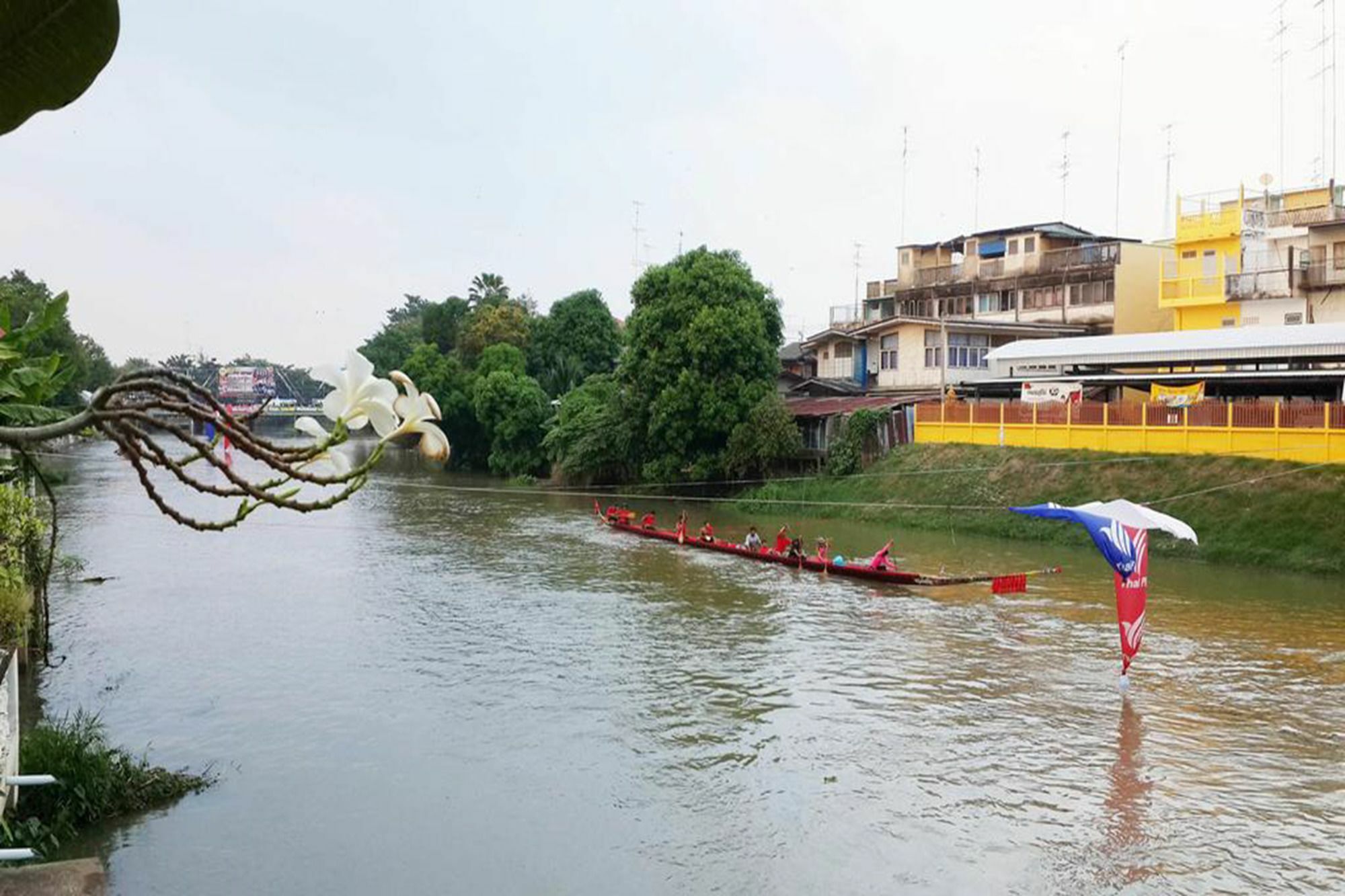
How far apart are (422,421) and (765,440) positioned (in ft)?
104

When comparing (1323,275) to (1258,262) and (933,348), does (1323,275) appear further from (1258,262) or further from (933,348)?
(933,348)

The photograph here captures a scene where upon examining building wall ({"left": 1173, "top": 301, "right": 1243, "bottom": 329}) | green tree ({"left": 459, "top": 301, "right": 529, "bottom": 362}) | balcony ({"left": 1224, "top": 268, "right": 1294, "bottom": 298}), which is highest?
green tree ({"left": 459, "top": 301, "right": 529, "bottom": 362})

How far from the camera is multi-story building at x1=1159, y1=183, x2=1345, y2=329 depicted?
30.3 metres

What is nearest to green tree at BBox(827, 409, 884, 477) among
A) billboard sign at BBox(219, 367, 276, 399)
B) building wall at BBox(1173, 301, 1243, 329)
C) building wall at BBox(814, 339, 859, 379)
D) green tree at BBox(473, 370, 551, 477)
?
building wall at BBox(814, 339, 859, 379)

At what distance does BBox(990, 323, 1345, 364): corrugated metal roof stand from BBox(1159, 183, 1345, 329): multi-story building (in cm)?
299

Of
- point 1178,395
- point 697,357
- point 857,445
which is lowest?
point 857,445

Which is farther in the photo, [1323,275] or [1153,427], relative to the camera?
[1323,275]

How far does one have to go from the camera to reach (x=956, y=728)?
12.6 metres

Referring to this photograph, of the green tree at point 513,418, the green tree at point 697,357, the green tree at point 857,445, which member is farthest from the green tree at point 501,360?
the green tree at point 857,445

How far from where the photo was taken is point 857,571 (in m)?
20.9

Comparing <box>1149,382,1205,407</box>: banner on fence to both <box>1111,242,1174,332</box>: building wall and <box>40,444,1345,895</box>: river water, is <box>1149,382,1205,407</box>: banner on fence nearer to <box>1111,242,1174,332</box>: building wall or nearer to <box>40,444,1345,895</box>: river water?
<box>40,444,1345,895</box>: river water

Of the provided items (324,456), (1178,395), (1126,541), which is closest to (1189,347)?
(1178,395)

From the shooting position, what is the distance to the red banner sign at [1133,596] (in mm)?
12555

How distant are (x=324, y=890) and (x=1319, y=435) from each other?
22.0 meters
